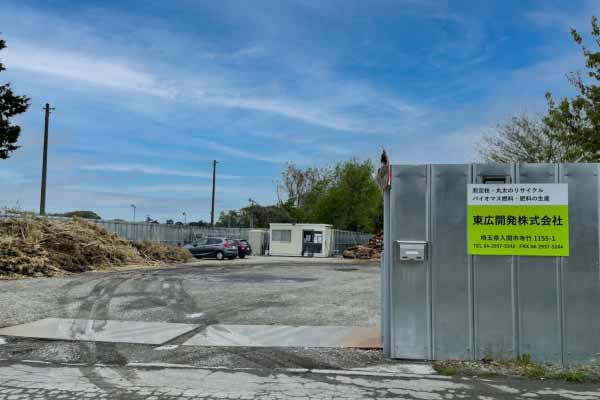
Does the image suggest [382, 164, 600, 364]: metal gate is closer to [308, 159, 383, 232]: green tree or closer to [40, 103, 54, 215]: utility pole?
[40, 103, 54, 215]: utility pole

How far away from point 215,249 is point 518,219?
94.5 ft

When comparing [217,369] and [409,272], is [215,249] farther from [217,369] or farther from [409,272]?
[409,272]

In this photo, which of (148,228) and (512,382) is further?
(148,228)

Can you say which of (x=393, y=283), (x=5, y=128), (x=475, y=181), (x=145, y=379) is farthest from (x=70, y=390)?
(x=5, y=128)

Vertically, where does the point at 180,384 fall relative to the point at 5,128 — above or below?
below

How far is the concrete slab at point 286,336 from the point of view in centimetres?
737

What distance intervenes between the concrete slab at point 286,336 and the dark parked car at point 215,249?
25360mm

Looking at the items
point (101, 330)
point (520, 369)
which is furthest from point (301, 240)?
point (520, 369)

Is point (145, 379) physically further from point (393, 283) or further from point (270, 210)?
A: point (270, 210)

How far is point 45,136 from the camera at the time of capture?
118 ft

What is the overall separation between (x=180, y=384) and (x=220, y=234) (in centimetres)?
3751

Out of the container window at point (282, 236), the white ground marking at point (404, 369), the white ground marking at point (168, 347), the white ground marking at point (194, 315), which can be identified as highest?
the container window at point (282, 236)

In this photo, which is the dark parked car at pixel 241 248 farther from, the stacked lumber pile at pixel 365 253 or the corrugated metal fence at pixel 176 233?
the stacked lumber pile at pixel 365 253

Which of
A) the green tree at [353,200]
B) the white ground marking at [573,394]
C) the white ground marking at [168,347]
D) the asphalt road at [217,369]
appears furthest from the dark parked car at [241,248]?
the white ground marking at [573,394]
